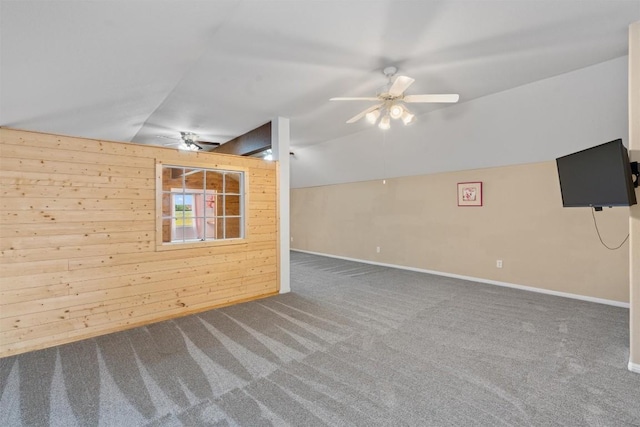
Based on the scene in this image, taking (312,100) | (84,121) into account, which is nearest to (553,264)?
(312,100)

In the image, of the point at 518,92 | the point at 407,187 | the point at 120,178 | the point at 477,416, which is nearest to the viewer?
the point at 477,416

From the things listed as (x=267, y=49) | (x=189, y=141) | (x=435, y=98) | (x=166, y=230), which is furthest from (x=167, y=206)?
(x=435, y=98)

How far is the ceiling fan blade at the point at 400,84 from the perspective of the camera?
276 centimetres

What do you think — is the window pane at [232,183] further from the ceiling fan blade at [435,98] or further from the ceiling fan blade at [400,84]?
the ceiling fan blade at [435,98]

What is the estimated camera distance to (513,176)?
4844 mm

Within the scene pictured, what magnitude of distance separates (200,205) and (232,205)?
46 cm

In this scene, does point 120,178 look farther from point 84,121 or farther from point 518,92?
point 518,92

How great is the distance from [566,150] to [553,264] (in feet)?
5.69

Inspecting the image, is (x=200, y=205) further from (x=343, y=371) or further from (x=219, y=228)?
(x=343, y=371)

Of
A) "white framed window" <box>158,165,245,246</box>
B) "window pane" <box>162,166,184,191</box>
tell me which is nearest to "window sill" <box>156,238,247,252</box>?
"white framed window" <box>158,165,245,246</box>

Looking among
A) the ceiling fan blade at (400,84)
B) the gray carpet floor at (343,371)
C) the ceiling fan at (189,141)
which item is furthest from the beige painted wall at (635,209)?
the ceiling fan at (189,141)

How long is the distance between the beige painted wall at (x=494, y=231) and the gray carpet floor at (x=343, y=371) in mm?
632

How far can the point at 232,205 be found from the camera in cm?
431

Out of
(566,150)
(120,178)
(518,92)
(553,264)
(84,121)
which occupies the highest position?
(518,92)
